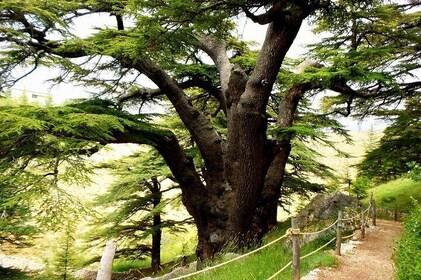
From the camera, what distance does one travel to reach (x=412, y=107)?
45.0 feet

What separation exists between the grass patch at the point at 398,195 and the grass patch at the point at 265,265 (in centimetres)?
1216

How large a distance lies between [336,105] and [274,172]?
7106mm

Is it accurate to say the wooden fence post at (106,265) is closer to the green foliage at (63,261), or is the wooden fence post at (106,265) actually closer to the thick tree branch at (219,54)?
the thick tree branch at (219,54)

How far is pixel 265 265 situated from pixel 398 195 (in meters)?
15.7

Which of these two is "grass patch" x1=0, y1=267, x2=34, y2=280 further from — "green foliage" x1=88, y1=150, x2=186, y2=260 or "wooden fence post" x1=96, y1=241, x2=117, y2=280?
"wooden fence post" x1=96, y1=241, x2=117, y2=280

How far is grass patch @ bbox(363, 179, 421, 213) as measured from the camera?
58.0 feet

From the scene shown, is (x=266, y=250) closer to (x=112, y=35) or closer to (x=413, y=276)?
(x=413, y=276)

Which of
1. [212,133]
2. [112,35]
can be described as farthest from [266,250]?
A: [112,35]

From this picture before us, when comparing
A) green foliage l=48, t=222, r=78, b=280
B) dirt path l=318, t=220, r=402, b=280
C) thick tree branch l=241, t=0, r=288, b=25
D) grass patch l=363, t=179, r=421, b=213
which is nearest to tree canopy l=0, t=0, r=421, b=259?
thick tree branch l=241, t=0, r=288, b=25

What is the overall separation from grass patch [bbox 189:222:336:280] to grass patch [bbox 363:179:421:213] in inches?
479

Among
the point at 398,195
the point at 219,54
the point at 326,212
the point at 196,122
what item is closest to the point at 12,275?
the point at 196,122

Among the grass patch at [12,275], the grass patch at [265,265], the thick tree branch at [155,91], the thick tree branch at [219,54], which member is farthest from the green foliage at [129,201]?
the grass patch at [265,265]

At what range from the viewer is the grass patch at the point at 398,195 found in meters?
17.7

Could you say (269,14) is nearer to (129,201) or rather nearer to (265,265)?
(265,265)
